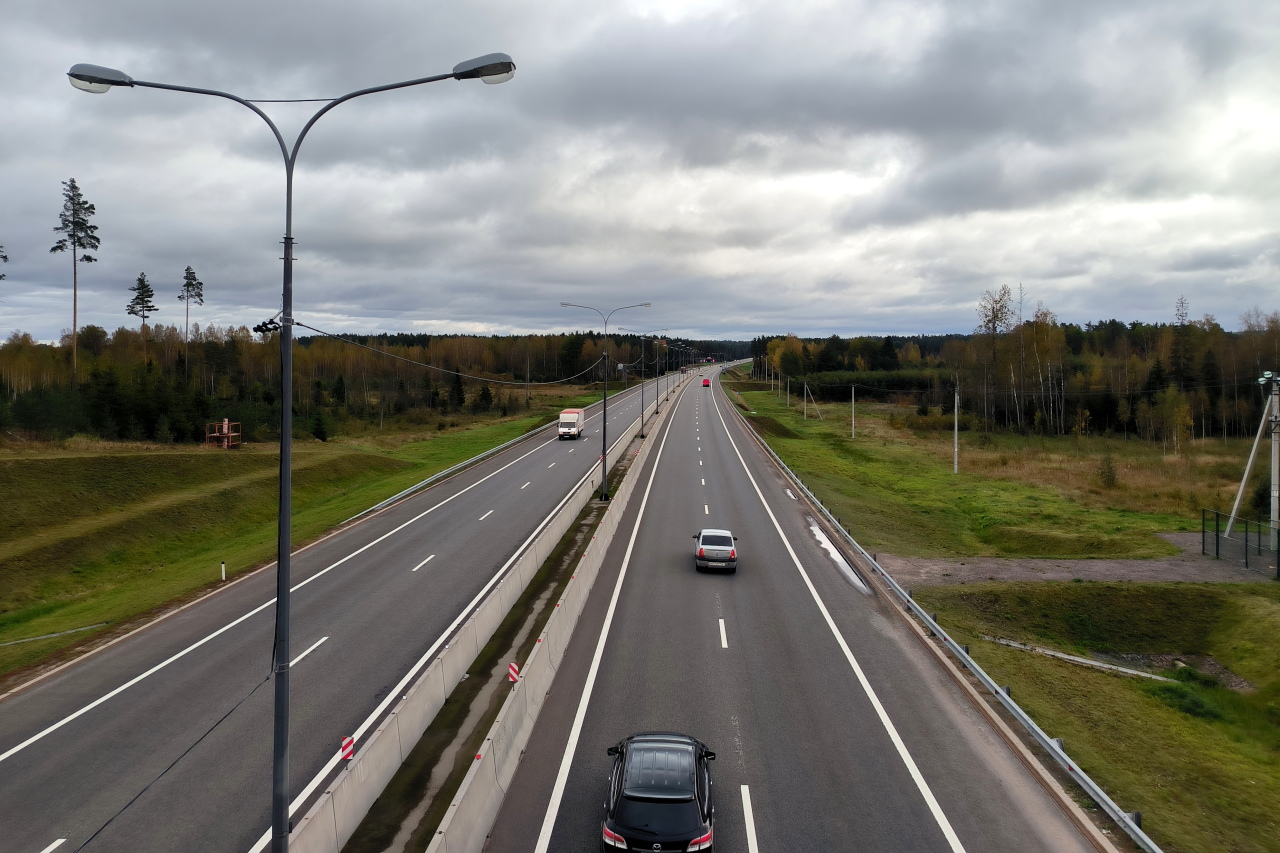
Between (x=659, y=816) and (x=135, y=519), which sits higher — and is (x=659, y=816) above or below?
above

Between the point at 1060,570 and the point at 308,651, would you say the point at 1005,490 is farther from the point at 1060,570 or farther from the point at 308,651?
the point at 308,651

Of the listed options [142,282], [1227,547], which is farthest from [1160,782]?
[142,282]

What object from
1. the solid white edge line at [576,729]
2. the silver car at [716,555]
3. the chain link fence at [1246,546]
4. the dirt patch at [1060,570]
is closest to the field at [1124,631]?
the dirt patch at [1060,570]

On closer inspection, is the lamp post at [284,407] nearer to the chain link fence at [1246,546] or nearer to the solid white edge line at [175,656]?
the solid white edge line at [175,656]

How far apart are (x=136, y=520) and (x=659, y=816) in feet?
116

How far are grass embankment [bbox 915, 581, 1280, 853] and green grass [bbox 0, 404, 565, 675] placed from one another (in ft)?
79.2

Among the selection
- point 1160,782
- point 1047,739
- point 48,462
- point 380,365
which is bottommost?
point 1160,782

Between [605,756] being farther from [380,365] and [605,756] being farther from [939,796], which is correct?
[380,365]

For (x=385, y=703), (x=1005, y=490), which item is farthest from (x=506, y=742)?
(x=1005, y=490)

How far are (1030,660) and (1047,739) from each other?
7006mm

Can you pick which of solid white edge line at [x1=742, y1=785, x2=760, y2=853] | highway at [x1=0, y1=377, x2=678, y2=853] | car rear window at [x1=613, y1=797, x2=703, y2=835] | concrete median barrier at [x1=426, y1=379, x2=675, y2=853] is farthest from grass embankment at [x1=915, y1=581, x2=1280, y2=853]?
highway at [x1=0, y1=377, x2=678, y2=853]

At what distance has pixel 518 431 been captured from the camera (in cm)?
7219

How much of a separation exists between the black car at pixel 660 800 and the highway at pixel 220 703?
16.7ft

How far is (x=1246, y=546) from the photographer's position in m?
27.1
